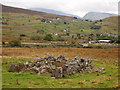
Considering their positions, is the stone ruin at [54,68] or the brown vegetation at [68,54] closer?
the stone ruin at [54,68]

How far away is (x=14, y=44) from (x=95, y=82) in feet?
198

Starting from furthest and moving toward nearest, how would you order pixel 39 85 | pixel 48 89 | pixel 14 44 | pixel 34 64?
pixel 14 44 < pixel 34 64 < pixel 39 85 < pixel 48 89

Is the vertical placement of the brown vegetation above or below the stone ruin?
below

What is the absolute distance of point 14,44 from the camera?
76750 millimetres

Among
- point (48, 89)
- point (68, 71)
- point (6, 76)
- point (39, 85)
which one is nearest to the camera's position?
point (48, 89)

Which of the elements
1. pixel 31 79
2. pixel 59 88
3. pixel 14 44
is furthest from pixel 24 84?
pixel 14 44

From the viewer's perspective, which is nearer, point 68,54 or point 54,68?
point 54,68

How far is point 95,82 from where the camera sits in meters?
21.0

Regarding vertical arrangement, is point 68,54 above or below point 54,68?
below

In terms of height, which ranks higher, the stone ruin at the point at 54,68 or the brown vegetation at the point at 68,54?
the stone ruin at the point at 54,68

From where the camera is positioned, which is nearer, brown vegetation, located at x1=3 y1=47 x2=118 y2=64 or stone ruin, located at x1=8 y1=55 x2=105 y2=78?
stone ruin, located at x1=8 y1=55 x2=105 y2=78

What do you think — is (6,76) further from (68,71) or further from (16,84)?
(68,71)

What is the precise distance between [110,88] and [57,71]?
25.0 ft

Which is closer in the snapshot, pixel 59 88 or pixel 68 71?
pixel 59 88
